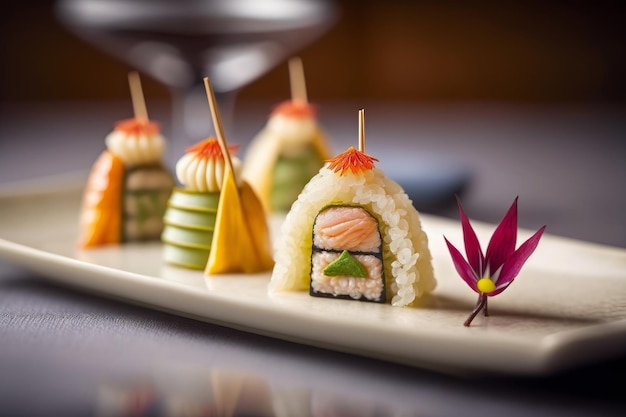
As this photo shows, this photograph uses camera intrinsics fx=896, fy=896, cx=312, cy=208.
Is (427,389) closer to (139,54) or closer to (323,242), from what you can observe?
(323,242)

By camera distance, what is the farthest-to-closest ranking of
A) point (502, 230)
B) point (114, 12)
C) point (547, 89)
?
point (547, 89) < point (114, 12) < point (502, 230)

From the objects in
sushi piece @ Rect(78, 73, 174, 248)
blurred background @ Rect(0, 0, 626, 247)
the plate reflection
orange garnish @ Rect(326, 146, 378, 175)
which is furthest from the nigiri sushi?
blurred background @ Rect(0, 0, 626, 247)

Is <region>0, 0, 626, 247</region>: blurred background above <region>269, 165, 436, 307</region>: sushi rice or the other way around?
above

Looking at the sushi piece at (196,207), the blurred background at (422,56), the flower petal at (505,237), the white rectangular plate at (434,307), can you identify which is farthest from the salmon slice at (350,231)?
the blurred background at (422,56)

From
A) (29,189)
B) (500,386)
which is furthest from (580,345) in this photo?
(29,189)

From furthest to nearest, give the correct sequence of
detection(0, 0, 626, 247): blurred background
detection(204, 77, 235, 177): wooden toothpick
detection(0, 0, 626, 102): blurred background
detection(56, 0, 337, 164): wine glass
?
detection(0, 0, 626, 102): blurred background → detection(0, 0, 626, 247): blurred background → detection(56, 0, 337, 164): wine glass → detection(204, 77, 235, 177): wooden toothpick

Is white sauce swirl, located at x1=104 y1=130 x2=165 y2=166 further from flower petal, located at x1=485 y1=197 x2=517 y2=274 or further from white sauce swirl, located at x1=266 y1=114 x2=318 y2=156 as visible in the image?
flower petal, located at x1=485 y1=197 x2=517 y2=274
